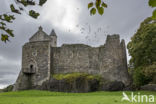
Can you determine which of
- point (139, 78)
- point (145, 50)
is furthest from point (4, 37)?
point (139, 78)

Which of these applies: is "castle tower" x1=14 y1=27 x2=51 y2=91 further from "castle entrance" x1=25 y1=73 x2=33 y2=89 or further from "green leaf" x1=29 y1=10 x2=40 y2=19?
"green leaf" x1=29 y1=10 x2=40 y2=19

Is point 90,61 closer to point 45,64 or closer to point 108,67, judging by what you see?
point 108,67

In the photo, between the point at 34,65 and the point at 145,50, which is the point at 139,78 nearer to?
the point at 145,50

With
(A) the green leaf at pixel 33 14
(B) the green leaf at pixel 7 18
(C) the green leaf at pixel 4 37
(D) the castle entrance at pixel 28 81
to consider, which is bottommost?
(D) the castle entrance at pixel 28 81

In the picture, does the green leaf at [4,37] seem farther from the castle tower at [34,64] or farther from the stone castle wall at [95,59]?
the castle tower at [34,64]

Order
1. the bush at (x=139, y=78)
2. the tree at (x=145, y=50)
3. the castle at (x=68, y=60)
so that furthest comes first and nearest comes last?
the castle at (x=68, y=60) < the bush at (x=139, y=78) < the tree at (x=145, y=50)

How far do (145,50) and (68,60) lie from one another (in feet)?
36.0

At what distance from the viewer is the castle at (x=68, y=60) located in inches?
870

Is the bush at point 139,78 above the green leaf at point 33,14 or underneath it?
underneath

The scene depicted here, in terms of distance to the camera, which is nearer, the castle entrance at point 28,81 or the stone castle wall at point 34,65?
the stone castle wall at point 34,65

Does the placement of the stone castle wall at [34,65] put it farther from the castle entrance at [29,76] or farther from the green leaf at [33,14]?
the green leaf at [33,14]

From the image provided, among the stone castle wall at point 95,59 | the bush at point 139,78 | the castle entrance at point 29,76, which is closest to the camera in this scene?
the bush at point 139,78

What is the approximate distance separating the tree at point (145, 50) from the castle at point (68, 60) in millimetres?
3004

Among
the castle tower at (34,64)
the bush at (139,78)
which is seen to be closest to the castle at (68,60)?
the castle tower at (34,64)
